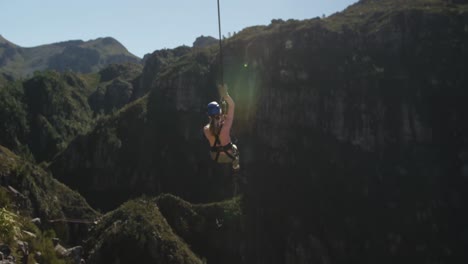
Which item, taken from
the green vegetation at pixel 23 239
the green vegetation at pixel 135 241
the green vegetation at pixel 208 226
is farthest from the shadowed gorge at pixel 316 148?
the green vegetation at pixel 23 239

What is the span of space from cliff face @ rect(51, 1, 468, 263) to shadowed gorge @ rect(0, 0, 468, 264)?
13.1 inches

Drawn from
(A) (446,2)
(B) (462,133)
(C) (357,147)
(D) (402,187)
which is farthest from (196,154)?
(A) (446,2)

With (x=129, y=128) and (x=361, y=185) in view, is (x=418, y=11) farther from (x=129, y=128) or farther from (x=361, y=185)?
(x=129, y=128)

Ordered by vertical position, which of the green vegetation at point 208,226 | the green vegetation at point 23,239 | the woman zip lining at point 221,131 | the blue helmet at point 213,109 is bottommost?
the green vegetation at point 208,226

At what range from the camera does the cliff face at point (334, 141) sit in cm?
11519

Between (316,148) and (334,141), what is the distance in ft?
18.8

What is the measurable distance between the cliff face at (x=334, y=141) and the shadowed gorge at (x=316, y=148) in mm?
→ 334

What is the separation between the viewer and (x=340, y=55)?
13938 cm

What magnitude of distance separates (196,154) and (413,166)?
2559 inches

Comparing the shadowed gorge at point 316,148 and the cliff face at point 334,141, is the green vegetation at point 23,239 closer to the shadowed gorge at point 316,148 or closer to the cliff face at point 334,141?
the shadowed gorge at point 316,148

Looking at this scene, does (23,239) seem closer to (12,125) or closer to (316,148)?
(316,148)

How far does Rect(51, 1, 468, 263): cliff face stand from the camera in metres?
115

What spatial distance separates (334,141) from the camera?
132750 millimetres

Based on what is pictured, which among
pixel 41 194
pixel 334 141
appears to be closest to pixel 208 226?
pixel 41 194
